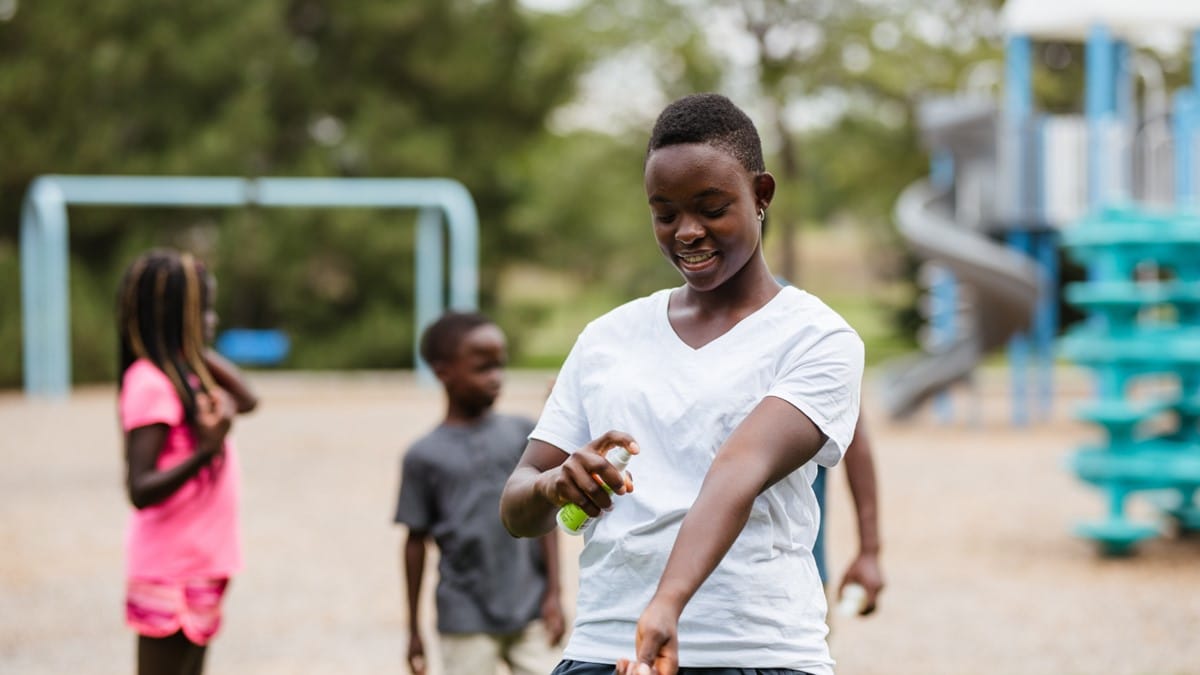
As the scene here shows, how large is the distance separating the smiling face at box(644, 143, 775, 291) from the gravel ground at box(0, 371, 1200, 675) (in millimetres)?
4220

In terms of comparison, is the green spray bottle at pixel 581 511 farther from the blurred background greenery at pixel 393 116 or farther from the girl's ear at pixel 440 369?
the blurred background greenery at pixel 393 116

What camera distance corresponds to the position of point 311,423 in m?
18.2

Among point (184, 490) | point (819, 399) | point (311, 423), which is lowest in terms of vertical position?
point (311, 423)

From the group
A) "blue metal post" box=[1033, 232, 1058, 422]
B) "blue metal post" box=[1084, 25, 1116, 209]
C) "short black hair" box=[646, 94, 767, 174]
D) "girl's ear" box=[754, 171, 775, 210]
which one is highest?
"blue metal post" box=[1084, 25, 1116, 209]

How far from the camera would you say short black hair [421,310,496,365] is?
4234 millimetres

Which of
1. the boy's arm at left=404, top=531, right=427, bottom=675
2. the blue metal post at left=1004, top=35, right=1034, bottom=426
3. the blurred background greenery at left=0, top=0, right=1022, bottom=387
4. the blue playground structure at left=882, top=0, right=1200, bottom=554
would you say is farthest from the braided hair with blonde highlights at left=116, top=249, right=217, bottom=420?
the blurred background greenery at left=0, top=0, right=1022, bottom=387

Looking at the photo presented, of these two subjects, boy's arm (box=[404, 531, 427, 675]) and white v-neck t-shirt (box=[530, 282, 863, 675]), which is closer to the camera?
white v-neck t-shirt (box=[530, 282, 863, 675])

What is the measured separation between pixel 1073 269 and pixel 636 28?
981 centimetres

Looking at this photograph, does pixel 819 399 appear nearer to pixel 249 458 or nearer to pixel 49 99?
pixel 249 458

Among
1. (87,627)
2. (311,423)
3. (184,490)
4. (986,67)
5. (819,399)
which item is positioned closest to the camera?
(819,399)

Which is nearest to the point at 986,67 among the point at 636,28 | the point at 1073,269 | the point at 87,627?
the point at 1073,269

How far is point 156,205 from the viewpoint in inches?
1105

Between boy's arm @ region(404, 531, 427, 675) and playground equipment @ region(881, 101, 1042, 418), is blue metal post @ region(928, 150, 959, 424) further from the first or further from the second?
boy's arm @ region(404, 531, 427, 675)

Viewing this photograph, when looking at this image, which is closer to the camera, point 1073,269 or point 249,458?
point 249,458
